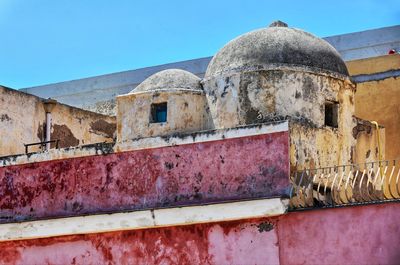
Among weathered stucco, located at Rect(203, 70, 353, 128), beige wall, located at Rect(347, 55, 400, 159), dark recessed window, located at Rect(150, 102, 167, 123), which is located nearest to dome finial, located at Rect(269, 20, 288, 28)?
weathered stucco, located at Rect(203, 70, 353, 128)

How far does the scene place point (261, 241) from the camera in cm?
1077

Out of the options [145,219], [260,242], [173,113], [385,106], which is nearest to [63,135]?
[173,113]

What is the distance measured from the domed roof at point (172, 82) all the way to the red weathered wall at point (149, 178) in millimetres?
2638

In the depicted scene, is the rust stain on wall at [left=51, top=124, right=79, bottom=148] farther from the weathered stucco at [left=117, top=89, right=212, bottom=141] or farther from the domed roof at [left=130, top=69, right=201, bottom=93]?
the weathered stucco at [left=117, top=89, right=212, bottom=141]

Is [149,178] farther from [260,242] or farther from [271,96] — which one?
[271,96]

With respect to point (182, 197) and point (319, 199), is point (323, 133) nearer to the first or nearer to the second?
point (319, 199)

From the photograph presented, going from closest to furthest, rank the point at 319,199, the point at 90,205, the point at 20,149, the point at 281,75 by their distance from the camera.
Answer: the point at 319,199 < the point at 90,205 < the point at 281,75 < the point at 20,149

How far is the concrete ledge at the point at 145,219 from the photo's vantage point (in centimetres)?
1069

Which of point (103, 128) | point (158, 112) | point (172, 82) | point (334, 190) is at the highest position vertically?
point (172, 82)

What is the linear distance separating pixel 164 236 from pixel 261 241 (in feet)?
4.92

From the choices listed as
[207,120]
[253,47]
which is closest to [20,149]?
[207,120]

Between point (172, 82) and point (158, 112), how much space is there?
0.63 meters

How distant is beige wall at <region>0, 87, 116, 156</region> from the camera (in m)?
16.3

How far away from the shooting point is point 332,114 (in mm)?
13898
